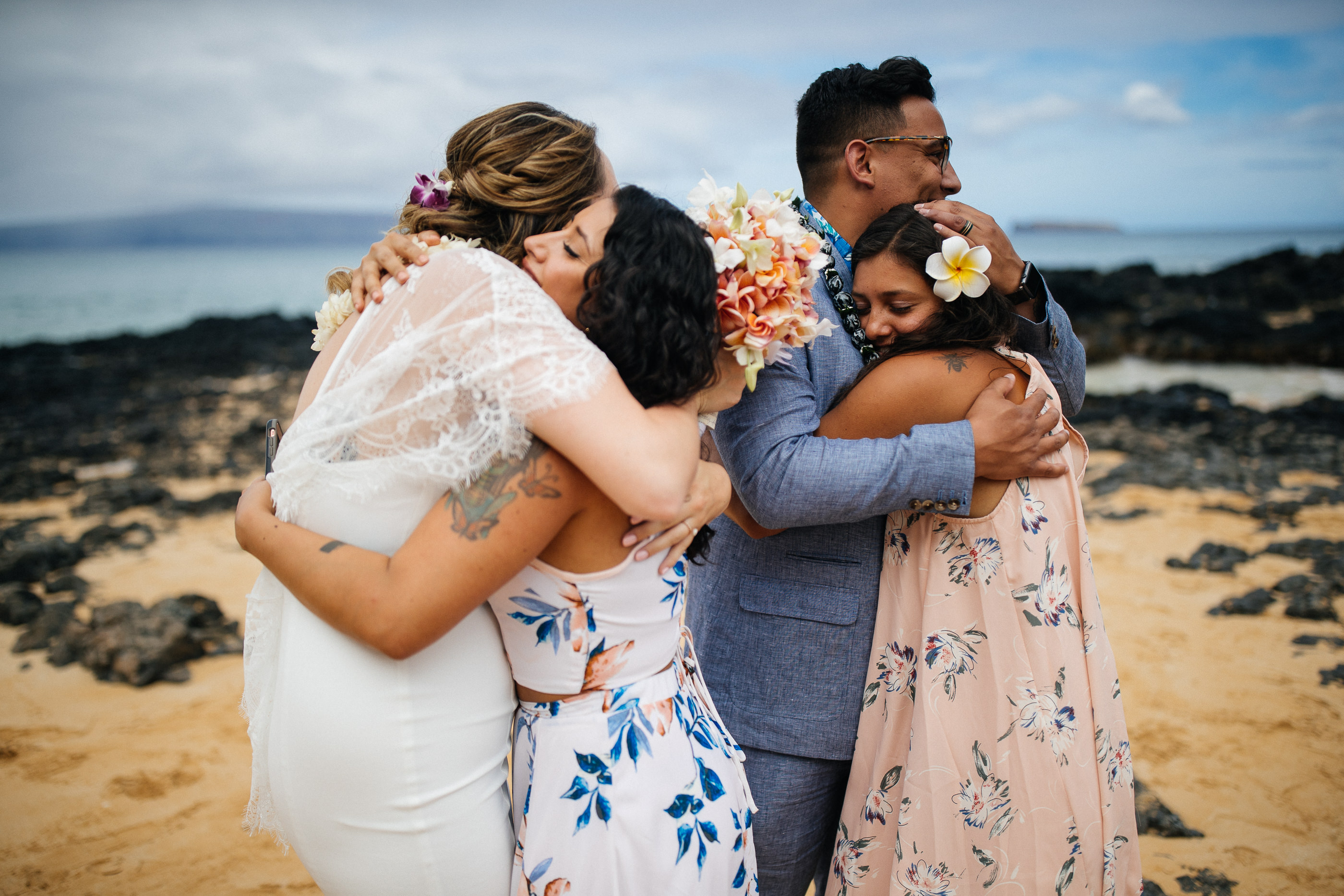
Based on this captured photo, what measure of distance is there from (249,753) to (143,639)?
148cm

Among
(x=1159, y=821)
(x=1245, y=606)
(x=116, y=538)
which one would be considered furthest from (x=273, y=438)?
(x=116, y=538)

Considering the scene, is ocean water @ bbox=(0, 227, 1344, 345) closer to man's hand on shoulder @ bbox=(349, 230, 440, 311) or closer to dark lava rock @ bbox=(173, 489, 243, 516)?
dark lava rock @ bbox=(173, 489, 243, 516)

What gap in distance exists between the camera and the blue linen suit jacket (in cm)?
203

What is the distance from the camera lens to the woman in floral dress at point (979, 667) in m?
2.10

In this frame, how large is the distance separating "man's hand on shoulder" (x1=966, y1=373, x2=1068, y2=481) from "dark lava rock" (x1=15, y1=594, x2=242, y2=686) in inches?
212

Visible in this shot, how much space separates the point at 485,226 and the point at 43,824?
399 cm

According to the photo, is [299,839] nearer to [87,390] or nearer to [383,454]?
[383,454]

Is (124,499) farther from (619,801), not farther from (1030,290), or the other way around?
(1030,290)

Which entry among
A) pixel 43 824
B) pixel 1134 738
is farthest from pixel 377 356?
pixel 1134 738

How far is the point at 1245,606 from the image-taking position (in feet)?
20.2

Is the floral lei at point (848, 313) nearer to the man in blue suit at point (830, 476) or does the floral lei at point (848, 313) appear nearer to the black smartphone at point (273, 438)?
the man in blue suit at point (830, 476)

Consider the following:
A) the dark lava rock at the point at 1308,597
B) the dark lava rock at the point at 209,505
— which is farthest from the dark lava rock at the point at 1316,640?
the dark lava rock at the point at 209,505

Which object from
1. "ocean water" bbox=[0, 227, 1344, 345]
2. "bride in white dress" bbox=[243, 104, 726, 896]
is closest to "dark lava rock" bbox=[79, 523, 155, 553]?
"bride in white dress" bbox=[243, 104, 726, 896]

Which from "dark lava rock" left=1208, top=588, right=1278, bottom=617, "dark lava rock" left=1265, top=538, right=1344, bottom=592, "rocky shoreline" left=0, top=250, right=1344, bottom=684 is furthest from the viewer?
"rocky shoreline" left=0, top=250, right=1344, bottom=684
